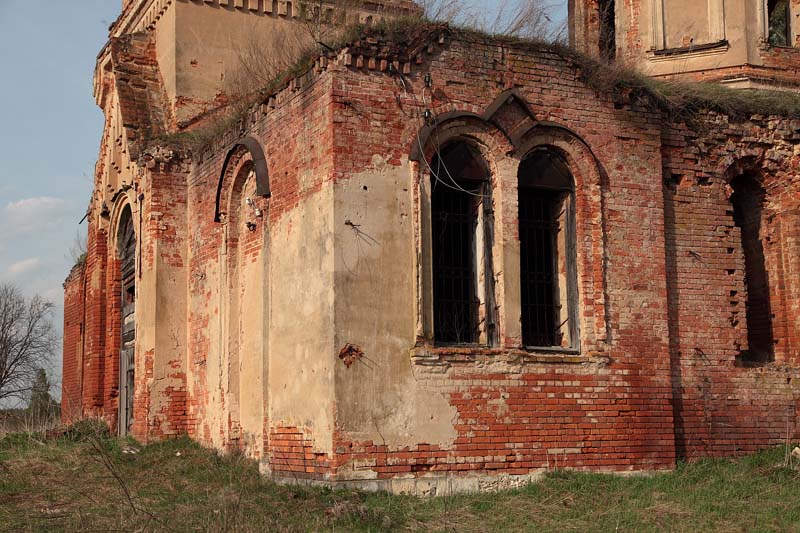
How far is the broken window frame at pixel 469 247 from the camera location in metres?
10.9

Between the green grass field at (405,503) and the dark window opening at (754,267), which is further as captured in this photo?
the dark window opening at (754,267)

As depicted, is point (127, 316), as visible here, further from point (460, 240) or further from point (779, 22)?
point (779, 22)

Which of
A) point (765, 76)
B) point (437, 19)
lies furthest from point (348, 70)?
point (765, 76)

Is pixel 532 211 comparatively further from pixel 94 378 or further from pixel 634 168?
pixel 94 378

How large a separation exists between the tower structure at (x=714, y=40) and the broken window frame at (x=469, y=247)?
6.16 m

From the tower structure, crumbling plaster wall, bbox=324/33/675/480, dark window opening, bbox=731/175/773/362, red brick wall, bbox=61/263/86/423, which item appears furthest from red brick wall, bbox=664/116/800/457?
red brick wall, bbox=61/263/86/423

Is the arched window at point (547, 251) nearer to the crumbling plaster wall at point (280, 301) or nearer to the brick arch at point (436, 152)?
the brick arch at point (436, 152)

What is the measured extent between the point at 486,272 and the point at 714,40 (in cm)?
740

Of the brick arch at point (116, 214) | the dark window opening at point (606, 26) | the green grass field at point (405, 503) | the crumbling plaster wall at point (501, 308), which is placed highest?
the dark window opening at point (606, 26)

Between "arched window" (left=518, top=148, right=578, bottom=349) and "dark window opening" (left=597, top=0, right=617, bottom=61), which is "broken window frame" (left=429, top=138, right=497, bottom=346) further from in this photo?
"dark window opening" (left=597, top=0, right=617, bottom=61)

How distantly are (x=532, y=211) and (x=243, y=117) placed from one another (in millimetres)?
4167

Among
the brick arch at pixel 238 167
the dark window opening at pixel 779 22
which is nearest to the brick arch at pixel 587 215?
the brick arch at pixel 238 167

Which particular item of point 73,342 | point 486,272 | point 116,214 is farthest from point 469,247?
point 73,342

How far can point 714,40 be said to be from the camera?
628 inches
